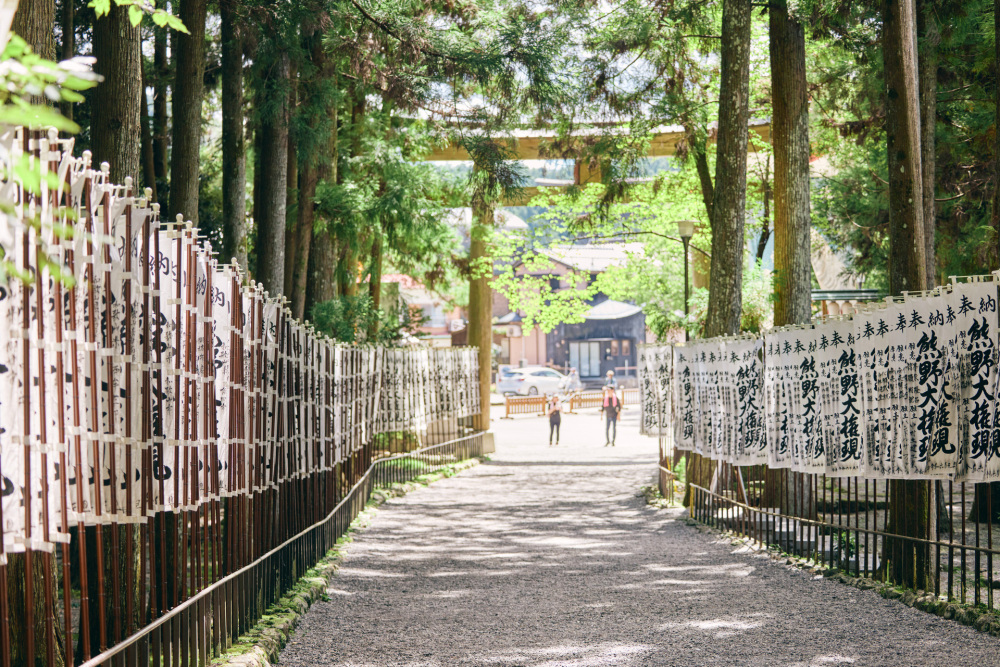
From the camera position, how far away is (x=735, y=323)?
13.6 metres

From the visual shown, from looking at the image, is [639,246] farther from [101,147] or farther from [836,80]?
[101,147]

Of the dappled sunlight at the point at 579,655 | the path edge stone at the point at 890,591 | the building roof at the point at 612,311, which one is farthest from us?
the building roof at the point at 612,311

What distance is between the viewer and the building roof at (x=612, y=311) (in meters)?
54.3

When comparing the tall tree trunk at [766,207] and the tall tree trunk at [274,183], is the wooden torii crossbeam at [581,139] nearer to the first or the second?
the tall tree trunk at [766,207]

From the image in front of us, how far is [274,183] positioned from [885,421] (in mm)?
7547

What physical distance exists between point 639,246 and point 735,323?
708 inches

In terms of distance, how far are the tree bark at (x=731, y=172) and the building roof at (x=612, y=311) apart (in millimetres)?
40437

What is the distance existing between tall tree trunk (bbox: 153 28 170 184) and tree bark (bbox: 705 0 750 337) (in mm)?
7374

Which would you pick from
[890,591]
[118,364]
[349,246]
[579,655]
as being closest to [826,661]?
[579,655]

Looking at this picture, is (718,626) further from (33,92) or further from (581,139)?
(581,139)

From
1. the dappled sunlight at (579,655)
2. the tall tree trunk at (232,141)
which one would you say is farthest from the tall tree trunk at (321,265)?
the dappled sunlight at (579,655)

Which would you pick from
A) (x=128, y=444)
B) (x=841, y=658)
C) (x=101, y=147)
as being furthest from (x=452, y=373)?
(x=128, y=444)

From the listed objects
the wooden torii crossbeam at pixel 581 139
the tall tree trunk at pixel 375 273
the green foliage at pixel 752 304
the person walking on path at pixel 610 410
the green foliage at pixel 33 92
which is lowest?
the person walking on path at pixel 610 410

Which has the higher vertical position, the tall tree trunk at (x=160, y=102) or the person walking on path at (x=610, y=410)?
the tall tree trunk at (x=160, y=102)
